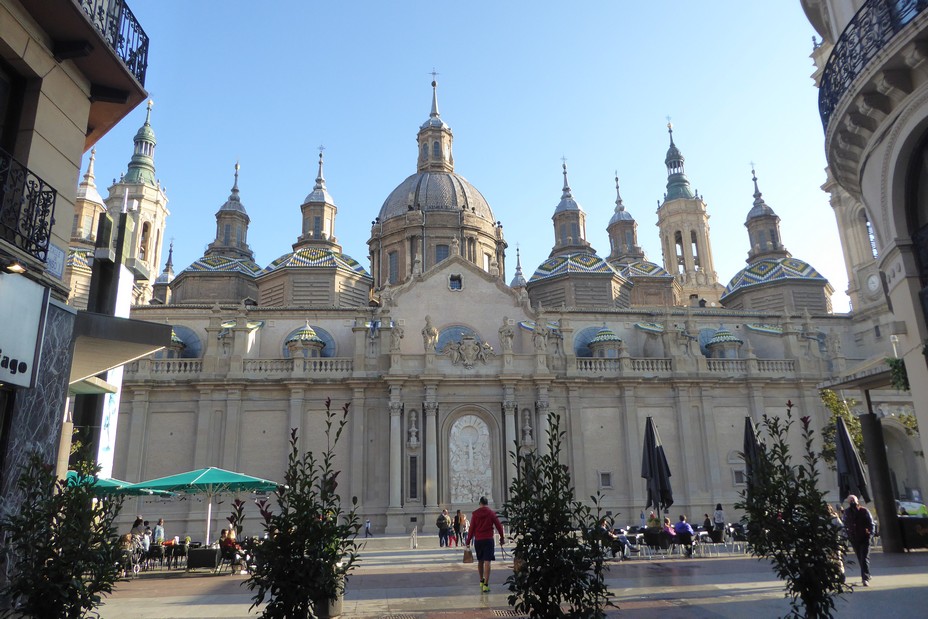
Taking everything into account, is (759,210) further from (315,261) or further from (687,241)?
(315,261)

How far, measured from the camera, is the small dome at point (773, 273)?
1951 inches

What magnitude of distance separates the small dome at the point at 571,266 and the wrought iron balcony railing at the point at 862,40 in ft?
117

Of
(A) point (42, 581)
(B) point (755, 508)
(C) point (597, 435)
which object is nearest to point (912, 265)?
(B) point (755, 508)

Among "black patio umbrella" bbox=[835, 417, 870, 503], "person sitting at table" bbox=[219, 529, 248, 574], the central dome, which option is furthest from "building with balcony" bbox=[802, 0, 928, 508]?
the central dome

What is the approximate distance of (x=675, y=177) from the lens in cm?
7025

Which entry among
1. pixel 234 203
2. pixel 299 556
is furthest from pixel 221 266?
pixel 299 556

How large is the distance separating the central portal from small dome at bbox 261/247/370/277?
52.5 feet

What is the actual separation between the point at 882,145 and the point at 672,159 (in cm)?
6281

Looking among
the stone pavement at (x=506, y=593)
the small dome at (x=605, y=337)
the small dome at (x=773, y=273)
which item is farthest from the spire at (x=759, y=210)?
the stone pavement at (x=506, y=593)

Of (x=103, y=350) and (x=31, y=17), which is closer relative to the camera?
(x=31, y=17)

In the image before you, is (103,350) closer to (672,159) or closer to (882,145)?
(882,145)

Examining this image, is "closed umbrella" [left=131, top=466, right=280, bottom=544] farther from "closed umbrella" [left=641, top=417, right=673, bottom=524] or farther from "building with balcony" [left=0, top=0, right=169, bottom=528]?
"closed umbrella" [left=641, top=417, right=673, bottom=524]

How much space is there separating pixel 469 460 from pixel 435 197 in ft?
81.3

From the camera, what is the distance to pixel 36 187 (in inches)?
387
